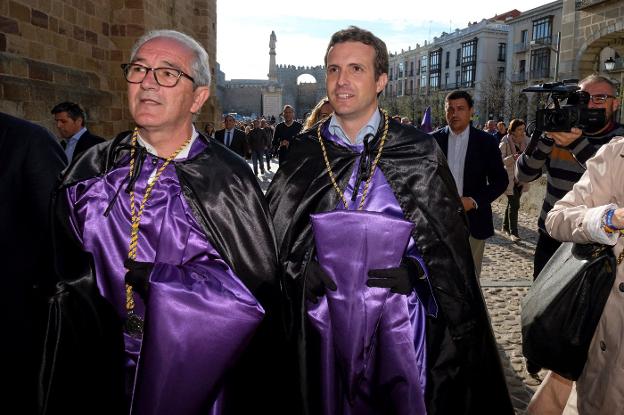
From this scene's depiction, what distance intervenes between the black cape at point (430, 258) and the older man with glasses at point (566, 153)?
1323 millimetres

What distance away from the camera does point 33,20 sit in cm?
691

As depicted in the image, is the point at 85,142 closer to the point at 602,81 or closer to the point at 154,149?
the point at 154,149

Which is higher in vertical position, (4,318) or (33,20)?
(33,20)

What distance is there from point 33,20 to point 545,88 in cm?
642

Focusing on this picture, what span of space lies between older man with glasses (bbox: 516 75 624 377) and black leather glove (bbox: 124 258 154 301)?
109 inches

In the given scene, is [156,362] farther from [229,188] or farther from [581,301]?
[581,301]

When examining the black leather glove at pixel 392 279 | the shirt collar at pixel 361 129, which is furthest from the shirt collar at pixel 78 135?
the black leather glove at pixel 392 279

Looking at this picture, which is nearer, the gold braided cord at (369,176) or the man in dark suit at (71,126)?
the gold braided cord at (369,176)

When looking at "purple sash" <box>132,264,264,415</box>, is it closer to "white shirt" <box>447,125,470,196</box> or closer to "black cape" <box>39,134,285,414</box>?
"black cape" <box>39,134,285,414</box>

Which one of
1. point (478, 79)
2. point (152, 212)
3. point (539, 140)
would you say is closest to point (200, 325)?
point (152, 212)

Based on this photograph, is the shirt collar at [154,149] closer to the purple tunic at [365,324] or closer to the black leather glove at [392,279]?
the purple tunic at [365,324]

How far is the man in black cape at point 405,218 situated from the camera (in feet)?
8.45

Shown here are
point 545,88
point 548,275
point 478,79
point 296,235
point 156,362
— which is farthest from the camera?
point 478,79

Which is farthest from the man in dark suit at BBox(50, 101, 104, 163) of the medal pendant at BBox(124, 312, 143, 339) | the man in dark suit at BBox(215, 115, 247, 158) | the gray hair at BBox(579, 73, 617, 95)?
the man in dark suit at BBox(215, 115, 247, 158)
